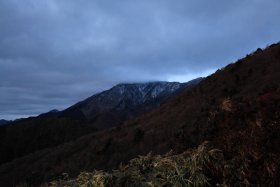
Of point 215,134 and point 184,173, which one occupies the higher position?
point 215,134

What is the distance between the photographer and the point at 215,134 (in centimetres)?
674

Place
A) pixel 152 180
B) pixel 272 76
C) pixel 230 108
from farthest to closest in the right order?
pixel 272 76
pixel 230 108
pixel 152 180

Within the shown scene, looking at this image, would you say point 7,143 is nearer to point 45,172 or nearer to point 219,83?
point 45,172

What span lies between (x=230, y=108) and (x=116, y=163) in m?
20.3

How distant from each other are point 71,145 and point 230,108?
3407 centimetres

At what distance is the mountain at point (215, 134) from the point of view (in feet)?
17.9

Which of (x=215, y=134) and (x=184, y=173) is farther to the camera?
(x=215, y=134)

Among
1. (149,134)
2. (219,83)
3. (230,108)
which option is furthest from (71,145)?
(230,108)

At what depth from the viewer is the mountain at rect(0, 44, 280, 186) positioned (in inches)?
215

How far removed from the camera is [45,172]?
33.6m

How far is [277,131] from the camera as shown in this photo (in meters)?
5.70

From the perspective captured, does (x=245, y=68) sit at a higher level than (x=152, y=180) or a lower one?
higher

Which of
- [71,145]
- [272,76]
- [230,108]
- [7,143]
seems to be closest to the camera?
[230,108]

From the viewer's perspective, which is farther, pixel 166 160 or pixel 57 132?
pixel 57 132
